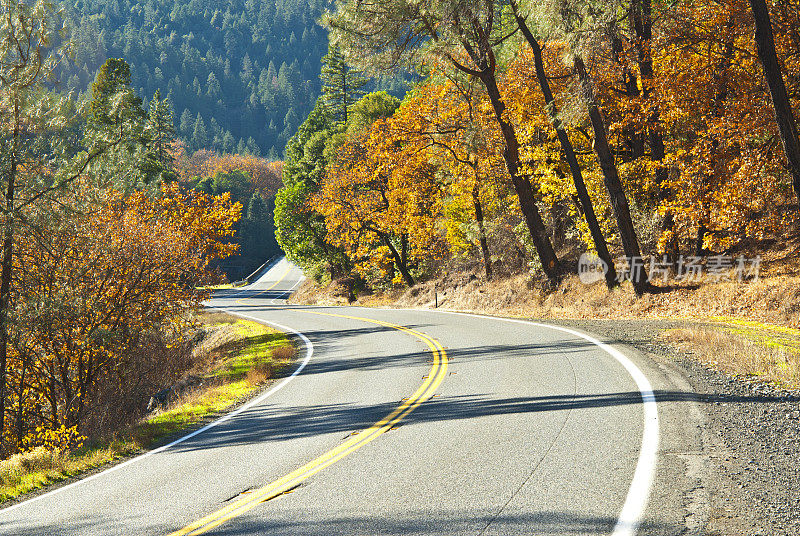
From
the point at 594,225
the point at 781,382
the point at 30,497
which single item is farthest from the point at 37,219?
the point at 594,225

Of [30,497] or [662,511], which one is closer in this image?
[662,511]

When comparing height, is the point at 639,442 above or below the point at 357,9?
below

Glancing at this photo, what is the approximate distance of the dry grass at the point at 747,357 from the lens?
8026mm

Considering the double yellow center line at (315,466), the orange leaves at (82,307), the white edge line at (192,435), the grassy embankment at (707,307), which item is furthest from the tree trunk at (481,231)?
the double yellow center line at (315,466)

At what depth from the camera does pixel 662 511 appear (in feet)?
14.3

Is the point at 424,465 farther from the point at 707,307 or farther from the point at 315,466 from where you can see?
the point at 707,307

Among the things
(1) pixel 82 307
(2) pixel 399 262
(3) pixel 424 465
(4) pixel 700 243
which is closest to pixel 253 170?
(2) pixel 399 262

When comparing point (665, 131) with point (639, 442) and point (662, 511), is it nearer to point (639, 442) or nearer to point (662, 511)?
point (639, 442)

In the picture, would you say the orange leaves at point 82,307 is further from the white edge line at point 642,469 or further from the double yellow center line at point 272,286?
the double yellow center line at point 272,286

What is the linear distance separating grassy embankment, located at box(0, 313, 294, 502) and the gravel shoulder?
7.55 m

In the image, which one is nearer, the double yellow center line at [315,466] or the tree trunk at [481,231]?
the double yellow center line at [315,466]

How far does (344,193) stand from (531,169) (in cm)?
1630

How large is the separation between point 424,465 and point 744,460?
299cm

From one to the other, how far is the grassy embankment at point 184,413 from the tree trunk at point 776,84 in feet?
42.5
